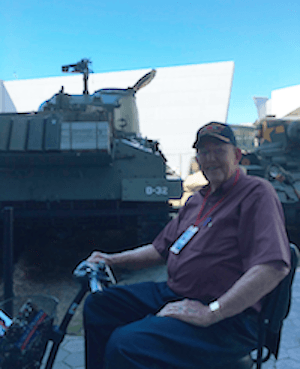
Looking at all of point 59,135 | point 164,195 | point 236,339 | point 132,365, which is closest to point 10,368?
point 132,365

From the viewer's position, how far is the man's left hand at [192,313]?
46.6 inches

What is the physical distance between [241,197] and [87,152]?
3.49m

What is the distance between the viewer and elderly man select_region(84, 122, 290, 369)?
1171 mm

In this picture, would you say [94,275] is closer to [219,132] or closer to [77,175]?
[219,132]

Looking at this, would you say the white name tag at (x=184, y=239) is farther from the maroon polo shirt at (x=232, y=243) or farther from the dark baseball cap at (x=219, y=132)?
the dark baseball cap at (x=219, y=132)

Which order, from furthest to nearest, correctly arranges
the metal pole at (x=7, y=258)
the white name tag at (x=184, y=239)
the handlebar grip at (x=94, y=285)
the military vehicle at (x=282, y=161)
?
1. the military vehicle at (x=282, y=161)
2. the metal pole at (x=7, y=258)
3. the white name tag at (x=184, y=239)
4. the handlebar grip at (x=94, y=285)

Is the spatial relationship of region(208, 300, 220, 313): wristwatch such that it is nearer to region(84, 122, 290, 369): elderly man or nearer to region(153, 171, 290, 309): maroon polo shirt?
region(84, 122, 290, 369): elderly man

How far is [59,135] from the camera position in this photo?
474cm

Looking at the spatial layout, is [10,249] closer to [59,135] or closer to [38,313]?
[38,313]

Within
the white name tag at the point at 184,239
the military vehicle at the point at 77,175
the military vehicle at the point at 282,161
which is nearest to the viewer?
the white name tag at the point at 184,239

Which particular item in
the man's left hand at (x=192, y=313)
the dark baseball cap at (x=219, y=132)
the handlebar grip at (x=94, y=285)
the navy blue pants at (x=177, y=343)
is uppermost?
the dark baseball cap at (x=219, y=132)

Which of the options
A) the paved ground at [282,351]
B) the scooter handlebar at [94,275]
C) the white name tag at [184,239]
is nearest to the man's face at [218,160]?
the white name tag at [184,239]

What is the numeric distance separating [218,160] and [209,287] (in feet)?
1.83

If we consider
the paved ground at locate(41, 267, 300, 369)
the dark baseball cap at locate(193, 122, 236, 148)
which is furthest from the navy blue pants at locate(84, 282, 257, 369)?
the paved ground at locate(41, 267, 300, 369)
